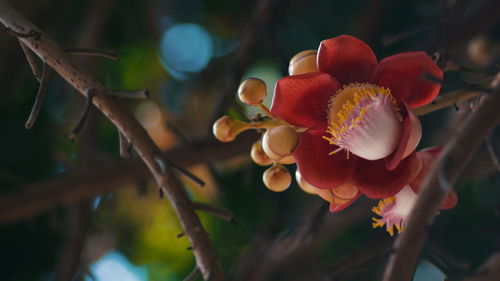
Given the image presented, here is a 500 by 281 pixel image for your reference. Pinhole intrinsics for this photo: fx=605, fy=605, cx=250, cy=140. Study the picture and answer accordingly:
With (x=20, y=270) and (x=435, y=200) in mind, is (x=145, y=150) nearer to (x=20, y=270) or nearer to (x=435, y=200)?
(x=435, y=200)

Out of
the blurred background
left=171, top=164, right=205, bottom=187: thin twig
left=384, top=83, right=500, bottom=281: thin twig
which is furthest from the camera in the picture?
the blurred background

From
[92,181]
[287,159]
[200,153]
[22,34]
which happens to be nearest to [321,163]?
[287,159]

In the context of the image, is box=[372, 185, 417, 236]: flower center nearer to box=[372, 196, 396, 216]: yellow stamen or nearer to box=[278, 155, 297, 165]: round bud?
box=[372, 196, 396, 216]: yellow stamen

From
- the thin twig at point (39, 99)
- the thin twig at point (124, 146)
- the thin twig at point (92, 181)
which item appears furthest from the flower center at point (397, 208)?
the thin twig at point (92, 181)

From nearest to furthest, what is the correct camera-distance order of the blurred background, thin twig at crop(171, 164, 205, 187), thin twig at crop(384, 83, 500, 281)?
1. thin twig at crop(384, 83, 500, 281)
2. thin twig at crop(171, 164, 205, 187)
3. the blurred background

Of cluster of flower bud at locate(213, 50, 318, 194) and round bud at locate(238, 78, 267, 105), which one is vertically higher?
round bud at locate(238, 78, 267, 105)

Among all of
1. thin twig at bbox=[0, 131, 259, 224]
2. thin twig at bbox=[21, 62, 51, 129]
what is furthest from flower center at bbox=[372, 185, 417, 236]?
thin twig at bbox=[0, 131, 259, 224]

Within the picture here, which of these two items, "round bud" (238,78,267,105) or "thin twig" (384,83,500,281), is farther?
"round bud" (238,78,267,105)

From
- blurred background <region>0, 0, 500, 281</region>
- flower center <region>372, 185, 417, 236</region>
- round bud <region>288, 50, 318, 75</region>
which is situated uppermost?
round bud <region>288, 50, 318, 75</region>
